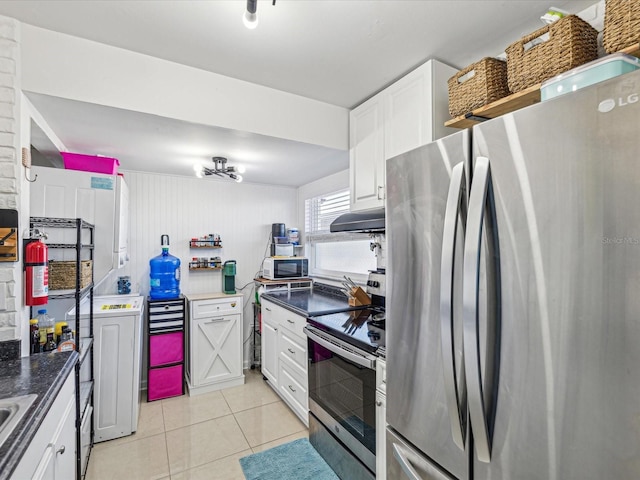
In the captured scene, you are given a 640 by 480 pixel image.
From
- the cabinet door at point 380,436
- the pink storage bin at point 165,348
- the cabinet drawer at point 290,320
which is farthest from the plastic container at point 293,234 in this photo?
the cabinet door at point 380,436

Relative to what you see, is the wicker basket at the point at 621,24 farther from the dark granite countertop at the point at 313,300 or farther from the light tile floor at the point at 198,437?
the light tile floor at the point at 198,437

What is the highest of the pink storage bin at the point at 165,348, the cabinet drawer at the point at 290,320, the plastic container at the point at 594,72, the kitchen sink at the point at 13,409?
the plastic container at the point at 594,72

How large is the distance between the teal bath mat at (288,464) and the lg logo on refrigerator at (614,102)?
2.23 m

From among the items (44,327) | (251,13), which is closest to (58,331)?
(44,327)

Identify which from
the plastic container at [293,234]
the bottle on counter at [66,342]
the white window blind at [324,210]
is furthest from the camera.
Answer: the plastic container at [293,234]

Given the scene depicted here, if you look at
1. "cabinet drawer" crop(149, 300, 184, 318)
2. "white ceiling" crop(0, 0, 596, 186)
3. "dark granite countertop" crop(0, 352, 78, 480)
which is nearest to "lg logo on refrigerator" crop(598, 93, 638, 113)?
"white ceiling" crop(0, 0, 596, 186)

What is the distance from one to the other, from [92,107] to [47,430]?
1.55m

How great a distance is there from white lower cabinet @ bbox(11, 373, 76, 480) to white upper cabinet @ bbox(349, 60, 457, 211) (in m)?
1.91

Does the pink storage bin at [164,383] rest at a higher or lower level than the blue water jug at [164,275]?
lower

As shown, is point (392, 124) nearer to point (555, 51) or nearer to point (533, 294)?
point (555, 51)

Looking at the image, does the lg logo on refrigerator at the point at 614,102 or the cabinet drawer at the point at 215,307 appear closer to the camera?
the lg logo on refrigerator at the point at 614,102

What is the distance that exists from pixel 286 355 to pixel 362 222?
1.42 meters

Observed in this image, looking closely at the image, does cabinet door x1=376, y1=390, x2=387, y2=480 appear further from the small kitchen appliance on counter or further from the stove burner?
the stove burner

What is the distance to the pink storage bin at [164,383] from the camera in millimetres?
2963
